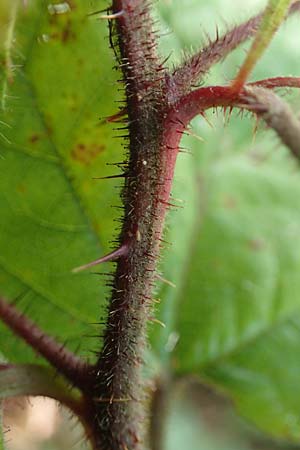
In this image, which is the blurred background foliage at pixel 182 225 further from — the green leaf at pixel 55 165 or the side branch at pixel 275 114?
the side branch at pixel 275 114

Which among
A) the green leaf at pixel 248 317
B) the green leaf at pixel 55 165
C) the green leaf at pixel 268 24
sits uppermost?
the green leaf at pixel 268 24

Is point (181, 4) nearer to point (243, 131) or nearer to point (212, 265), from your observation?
point (243, 131)

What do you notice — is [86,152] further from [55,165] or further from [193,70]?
[193,70]

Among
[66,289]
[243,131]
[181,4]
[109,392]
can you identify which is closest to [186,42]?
[181,4]

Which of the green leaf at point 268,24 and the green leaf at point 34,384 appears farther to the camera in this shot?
the green leaf at point 34,384

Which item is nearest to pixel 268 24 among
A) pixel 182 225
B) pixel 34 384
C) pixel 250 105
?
pixel 250 105

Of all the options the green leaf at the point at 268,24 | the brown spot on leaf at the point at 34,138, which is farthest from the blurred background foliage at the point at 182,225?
the green leaf at the point at 268,24

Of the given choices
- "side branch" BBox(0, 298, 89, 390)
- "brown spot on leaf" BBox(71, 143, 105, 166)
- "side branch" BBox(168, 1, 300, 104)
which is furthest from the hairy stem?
"brown spot on leaf" BBox(71, 143, 105, 166)
